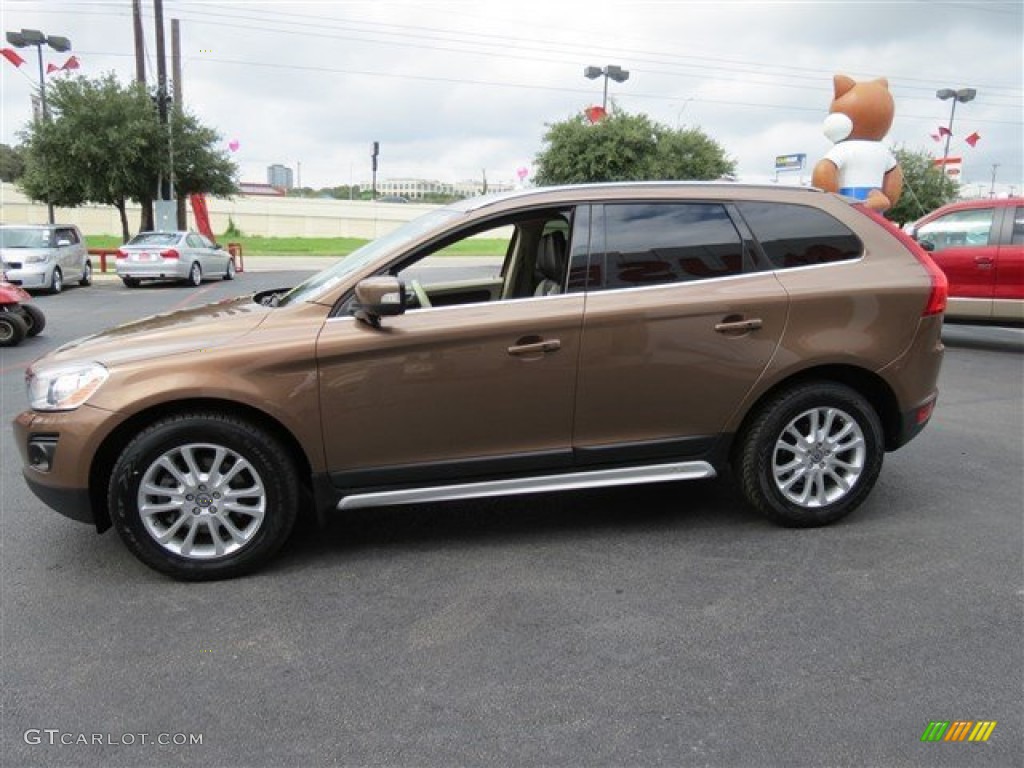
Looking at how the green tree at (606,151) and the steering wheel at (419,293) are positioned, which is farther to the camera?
the green tree at (606,151)

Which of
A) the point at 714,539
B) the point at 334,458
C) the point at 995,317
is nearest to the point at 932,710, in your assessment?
the point at 714,539

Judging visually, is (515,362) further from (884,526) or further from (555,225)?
A: (884,526)

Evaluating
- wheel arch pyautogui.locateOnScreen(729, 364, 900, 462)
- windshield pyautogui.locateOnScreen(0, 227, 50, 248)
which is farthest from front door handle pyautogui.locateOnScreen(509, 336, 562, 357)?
windshield pyautogui.locateOnScreen(0, 227, 50, 248)

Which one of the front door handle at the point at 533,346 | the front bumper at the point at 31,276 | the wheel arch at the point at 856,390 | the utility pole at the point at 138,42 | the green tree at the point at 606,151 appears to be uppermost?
the utility pole at the point at 138,42

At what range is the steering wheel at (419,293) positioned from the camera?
3852 millimetres

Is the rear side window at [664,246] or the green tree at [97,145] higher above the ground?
the green tree at [97,145]

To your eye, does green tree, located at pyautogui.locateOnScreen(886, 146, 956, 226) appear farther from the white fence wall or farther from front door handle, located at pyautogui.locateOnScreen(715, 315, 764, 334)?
front door handle, located at pyautogui.locateOnScreen(715, 315, 764, 334)

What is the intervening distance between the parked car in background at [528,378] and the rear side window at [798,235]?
0.04 feet

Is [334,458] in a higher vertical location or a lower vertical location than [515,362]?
lower

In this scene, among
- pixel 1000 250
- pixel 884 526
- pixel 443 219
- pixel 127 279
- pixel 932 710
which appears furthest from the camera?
pixel 127 279

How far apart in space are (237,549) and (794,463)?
2.71 meters

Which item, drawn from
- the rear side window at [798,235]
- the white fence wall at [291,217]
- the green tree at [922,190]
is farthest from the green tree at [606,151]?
the rear side window at [798,235]

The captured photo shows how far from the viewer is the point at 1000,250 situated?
391 inches

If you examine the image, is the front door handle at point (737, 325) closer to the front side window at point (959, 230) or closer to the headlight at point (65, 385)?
the headlight at point (65, 385)
